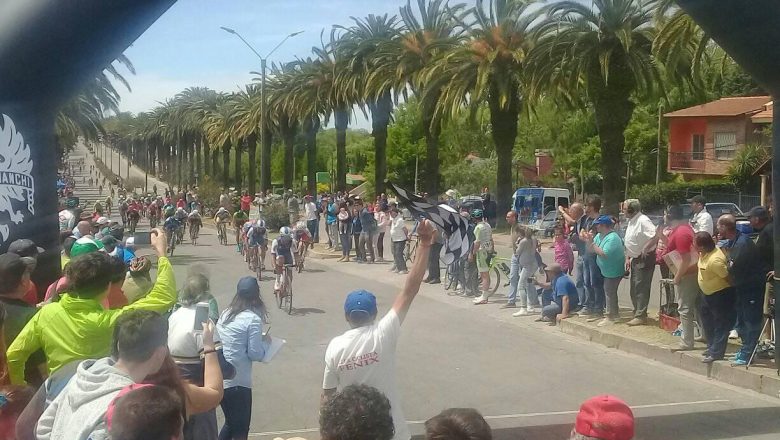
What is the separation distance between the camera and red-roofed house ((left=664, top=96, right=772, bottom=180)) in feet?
137

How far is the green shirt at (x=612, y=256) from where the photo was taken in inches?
444

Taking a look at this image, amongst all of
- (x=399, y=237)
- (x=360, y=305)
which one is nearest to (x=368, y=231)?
(x=399, y=237)

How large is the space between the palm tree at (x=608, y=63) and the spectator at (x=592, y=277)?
23.2ft

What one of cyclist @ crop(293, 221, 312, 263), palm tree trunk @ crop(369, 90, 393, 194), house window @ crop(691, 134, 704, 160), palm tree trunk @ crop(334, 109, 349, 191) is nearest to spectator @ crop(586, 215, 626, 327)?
cyclist @ crop(293, 221, 312, 263)

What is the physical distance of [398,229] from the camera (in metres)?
18.7

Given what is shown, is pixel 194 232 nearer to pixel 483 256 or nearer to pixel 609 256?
pixel 483 256

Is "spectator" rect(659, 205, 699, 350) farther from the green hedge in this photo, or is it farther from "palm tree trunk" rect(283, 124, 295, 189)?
"palm tree trunk" rect(283, 124, 295, 189)

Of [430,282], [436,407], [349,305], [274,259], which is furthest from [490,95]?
[349,305]

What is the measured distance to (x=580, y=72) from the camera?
19.9 meters

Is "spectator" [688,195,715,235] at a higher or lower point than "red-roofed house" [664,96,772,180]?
lower

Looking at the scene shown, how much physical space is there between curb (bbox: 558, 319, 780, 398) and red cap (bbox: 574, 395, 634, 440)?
6.21 m

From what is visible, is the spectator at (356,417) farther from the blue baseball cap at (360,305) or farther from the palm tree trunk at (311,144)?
the palm tree trunk at (311,144)

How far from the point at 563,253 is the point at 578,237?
1.98ft

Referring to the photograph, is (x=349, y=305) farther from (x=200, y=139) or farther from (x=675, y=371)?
(x=200, y=139)
